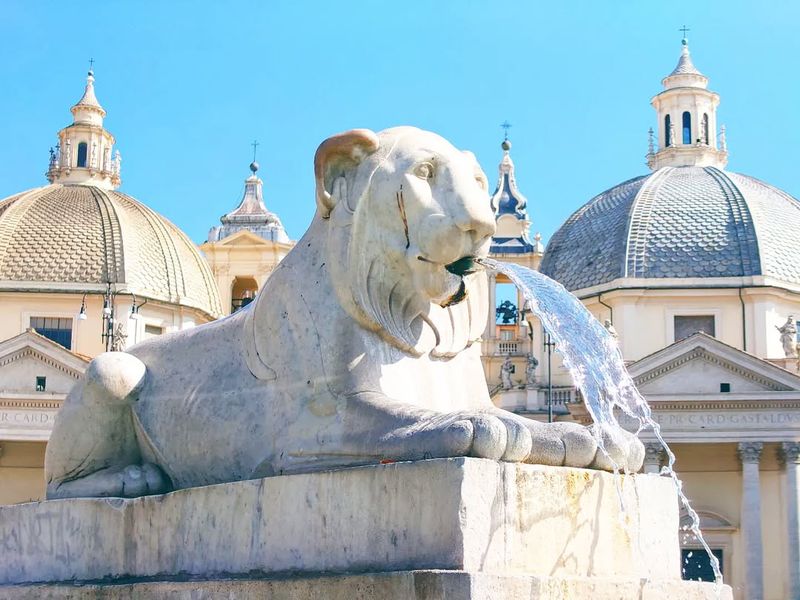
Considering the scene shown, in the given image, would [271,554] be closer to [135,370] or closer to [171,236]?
[135,370]

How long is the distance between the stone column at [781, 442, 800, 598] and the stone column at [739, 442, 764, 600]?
867 millimetres

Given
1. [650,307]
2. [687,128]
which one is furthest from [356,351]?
[687,128]

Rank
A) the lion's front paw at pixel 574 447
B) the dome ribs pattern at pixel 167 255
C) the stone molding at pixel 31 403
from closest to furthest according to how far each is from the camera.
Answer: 1. the lion's front paw at pixel 574 447
2. the stone molding at pixel 31 403
3. the dome ribs pattern at pixel 167 255

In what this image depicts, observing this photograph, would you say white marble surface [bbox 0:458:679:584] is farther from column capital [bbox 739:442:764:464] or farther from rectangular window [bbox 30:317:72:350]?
rectangular window [bbox 30:317:72:350]

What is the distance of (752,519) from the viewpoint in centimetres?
5047

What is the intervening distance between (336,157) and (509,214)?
6517cm

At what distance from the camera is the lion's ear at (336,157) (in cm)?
707

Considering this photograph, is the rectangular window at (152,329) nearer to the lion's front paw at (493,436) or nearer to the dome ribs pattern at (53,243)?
the dome ribs pattern at (53,243)

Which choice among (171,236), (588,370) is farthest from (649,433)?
(588,370)

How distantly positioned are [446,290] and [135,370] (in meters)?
1.81

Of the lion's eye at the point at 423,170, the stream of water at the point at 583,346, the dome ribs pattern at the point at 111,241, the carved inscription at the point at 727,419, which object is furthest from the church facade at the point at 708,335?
the lion's eye at the point at 423,170

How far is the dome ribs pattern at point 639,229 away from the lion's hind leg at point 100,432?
4835 centimetres

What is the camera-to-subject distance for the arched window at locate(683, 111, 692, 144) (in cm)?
6444

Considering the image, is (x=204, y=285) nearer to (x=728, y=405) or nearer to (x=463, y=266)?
(x=728, y=405)
